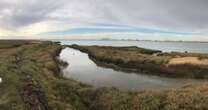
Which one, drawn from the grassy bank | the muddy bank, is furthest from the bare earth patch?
the grassy bank

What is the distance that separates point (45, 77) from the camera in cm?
2973

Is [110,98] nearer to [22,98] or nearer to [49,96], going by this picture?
[49,96]

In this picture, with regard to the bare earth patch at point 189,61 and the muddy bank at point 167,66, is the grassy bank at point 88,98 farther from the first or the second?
the bare earth patch at point 189,61

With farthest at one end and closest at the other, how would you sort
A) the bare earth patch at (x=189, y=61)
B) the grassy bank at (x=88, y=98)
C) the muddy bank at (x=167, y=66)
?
the bare earth patch at (x=189, y=61) → the muddy bank at (x=167, y=66) → the grassy bank at (x=88, y=98)

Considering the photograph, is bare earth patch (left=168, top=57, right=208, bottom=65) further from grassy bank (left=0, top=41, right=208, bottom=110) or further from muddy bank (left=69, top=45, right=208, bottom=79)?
grassy bank (left=0, top=41, right=208, bottom=110)

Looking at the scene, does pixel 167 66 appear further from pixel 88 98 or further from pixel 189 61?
pixel 88 98

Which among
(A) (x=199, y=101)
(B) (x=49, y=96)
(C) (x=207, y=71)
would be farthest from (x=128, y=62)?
(A) (x=199, y=101)

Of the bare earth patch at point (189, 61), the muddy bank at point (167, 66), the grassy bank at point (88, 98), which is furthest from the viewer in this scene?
the bare earth patch at point (189, 61)

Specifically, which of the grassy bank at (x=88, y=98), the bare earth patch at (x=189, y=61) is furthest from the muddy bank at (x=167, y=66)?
the grassy bank at (x=88, y=98)

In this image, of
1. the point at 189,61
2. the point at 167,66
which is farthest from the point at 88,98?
the point at 189,61

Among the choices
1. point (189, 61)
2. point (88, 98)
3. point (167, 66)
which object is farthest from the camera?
point (167, 66)

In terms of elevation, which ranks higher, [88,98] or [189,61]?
[189,61]

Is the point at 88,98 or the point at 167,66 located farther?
the point at 167,66

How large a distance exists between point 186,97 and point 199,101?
98 centimetres
